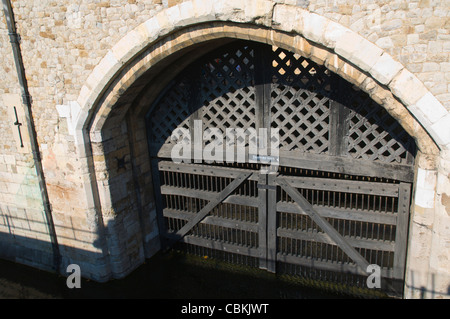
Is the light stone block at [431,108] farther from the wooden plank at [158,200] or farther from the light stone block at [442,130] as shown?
the wooden plank at [158,200]

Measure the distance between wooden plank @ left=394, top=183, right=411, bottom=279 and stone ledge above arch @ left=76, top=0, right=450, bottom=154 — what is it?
3.99 feet

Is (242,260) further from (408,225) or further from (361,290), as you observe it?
(408,225)

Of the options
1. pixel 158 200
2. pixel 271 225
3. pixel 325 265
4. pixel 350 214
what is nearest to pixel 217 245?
pixel 271 225

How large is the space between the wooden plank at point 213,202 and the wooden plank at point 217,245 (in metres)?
0.12

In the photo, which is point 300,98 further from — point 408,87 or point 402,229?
point 402,229

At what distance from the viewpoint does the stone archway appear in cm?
368

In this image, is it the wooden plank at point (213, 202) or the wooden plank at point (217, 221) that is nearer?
the wooden plank at point (213, 202)

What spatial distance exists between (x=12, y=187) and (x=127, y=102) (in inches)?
112

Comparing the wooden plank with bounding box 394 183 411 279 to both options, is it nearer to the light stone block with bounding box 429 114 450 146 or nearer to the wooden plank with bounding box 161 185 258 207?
the light stone block with bounding box 429 114 450 146

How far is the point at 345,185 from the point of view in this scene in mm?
5230

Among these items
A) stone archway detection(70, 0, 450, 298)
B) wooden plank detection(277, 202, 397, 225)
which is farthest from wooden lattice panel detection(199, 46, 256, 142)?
wooden plank detection(277, 202, 397, 225)

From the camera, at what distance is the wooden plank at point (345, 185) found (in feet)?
16.4

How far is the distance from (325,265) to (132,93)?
3902mm

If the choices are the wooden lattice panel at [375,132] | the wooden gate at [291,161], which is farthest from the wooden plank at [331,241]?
the wooden lattice panel at [375,132]
